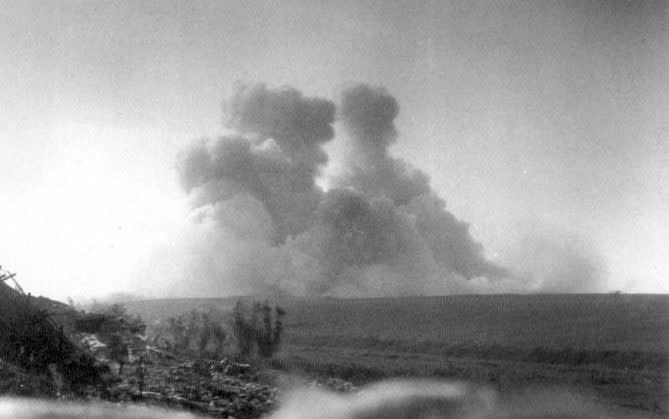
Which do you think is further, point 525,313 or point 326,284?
point 326,284

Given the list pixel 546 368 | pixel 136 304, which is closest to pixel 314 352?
pixel 546 368

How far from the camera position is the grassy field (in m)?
32.2

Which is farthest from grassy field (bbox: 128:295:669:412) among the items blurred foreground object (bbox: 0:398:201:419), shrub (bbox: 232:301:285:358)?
blurred foreground object (bbox: 0:398:201:419)

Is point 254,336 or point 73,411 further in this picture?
point 254,336

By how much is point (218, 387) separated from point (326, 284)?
86.6m

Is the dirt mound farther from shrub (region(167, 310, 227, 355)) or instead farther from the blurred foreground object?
shrub (region(167, 310, 227, 355))

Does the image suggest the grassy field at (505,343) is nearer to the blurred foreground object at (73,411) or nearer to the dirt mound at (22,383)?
the blurred foreground object at (73,411)

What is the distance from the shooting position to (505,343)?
43500 millimetres

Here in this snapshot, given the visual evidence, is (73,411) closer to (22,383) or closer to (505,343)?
(22,383)

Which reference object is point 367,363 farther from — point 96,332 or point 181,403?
point 181,403

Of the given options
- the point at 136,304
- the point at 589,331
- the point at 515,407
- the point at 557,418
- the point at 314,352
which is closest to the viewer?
the point at 557,418

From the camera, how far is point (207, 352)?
36.6m

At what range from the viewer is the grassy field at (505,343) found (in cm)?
3225

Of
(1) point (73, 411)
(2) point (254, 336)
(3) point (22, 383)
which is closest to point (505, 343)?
(2) point (254, 336)
